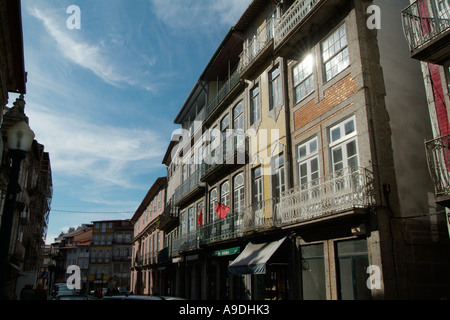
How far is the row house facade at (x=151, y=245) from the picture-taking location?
34031mm

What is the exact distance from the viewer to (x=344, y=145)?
10469 mm

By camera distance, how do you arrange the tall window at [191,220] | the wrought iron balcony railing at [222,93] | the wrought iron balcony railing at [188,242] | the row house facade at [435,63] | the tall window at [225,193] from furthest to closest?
the tall window at [191,220] < the wrought iron balcony railing at [188,242] < the wrought iron balcony railing at [222,93] < the tall window at [225,193] < the row house facade at [435,63]

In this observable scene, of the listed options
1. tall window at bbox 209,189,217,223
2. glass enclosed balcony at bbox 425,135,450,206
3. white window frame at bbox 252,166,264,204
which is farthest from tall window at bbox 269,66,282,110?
tall window at bbox 209,189,217,223

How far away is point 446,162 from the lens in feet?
27.2

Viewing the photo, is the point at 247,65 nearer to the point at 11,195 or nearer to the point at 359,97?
the point at 359,97

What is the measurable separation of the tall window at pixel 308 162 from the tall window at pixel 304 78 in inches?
66.4

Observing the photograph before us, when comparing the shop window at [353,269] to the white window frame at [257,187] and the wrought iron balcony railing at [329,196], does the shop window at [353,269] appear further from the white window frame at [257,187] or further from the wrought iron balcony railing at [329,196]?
the white window frame at [257,187]

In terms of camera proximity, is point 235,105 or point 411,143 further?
point 235,105

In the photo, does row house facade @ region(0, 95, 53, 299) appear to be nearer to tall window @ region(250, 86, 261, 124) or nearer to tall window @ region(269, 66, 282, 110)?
tall window @ region(269, 66, 282, 110)

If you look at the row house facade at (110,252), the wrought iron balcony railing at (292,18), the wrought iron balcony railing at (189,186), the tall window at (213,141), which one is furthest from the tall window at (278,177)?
the row house facade at (110,252)
